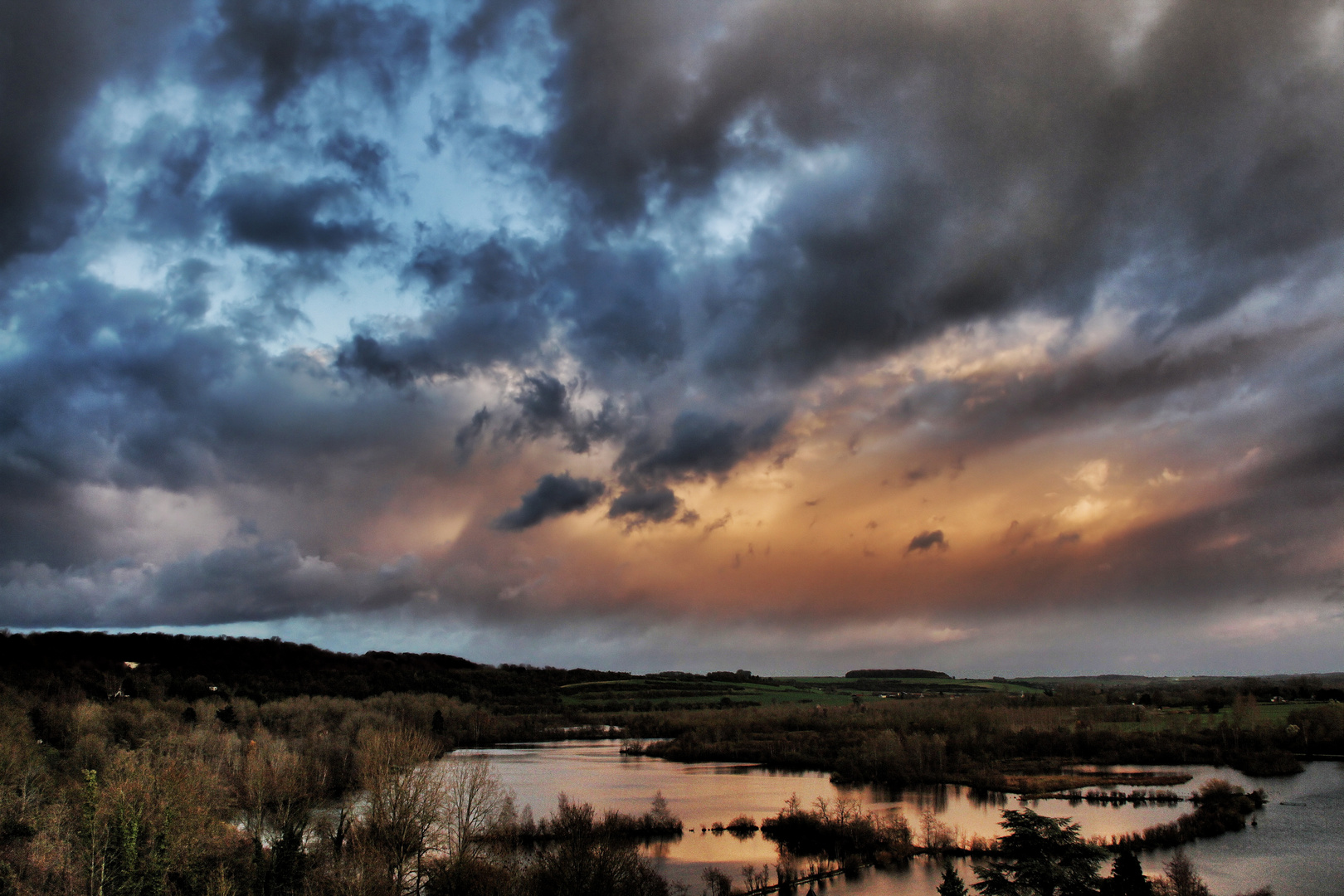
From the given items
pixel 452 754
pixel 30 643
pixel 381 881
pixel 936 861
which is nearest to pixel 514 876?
pixel 381 881

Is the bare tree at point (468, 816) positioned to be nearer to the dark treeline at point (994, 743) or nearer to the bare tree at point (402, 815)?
the bare tree at point (402, 815)

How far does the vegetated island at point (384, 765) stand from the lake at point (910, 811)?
357cm

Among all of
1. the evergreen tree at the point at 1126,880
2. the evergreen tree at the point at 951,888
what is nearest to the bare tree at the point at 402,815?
the evergreen tree at the point at 951,888

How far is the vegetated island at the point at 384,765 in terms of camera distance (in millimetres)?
47812

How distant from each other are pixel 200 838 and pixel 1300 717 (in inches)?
6301

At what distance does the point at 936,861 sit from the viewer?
6500cm

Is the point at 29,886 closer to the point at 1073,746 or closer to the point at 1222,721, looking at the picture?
the point at 1073,746

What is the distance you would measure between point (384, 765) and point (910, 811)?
58.9 metres

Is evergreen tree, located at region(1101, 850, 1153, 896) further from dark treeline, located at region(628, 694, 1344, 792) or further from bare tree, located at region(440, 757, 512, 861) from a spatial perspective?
dark treeline, located at region(628, 694, 1344, 792)

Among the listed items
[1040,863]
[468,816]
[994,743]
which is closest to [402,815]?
[468,816]

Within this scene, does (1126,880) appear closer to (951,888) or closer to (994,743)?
(951,888)

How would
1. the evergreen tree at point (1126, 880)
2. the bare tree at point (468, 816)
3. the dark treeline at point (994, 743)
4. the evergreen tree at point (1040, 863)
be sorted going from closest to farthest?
1. the evergreen tree at point (1040, 863)
2. the evergreen tree at point (1126, 880)
3. the bare tree at point (468, 816)
4. the dark treeline at point (994, 743)

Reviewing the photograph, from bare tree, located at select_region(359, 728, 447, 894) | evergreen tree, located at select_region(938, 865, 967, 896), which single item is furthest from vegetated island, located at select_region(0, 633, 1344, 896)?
evergreen tree, located at select_region(938, 865, 967, 896)

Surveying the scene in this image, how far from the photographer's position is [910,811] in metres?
89.1
